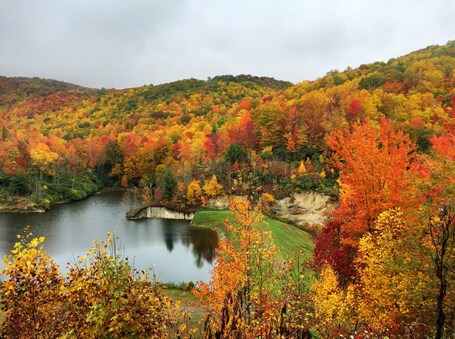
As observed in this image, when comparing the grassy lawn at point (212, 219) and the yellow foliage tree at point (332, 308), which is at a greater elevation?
the yellow foliage tree at point (332, 308)

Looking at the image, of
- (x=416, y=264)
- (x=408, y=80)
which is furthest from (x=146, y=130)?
(x=416, y=264)

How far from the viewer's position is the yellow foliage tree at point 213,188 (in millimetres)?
52656

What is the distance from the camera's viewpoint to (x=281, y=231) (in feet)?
131

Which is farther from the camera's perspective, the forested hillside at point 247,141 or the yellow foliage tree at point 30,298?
the forested hillside at point 247,141

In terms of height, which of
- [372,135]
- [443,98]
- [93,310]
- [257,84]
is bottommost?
[93,310]

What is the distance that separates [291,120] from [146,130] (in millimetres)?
66695

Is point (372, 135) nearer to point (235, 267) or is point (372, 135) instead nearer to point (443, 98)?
point (235, 267)

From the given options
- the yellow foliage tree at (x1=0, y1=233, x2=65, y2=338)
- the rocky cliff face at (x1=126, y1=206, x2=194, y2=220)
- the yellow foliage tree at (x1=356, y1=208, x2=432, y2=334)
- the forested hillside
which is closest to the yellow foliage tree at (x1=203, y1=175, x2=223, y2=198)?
the forested hillside

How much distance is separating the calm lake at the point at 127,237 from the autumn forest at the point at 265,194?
12.7 feet

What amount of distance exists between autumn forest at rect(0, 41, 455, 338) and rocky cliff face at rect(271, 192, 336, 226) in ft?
3.85

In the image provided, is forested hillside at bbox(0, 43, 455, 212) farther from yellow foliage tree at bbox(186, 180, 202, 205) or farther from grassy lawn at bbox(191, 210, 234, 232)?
grassy lawn at bbox(191, 210, 234, 232)

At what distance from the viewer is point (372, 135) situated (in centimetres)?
1822

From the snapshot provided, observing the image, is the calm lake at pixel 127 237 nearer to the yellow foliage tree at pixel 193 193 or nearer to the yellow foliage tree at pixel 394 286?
the yellow foliage tree at pixel 193 193

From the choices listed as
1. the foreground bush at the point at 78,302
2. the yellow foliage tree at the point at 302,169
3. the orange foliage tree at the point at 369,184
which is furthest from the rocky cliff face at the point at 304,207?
the foreground bush at the point at 78,302
